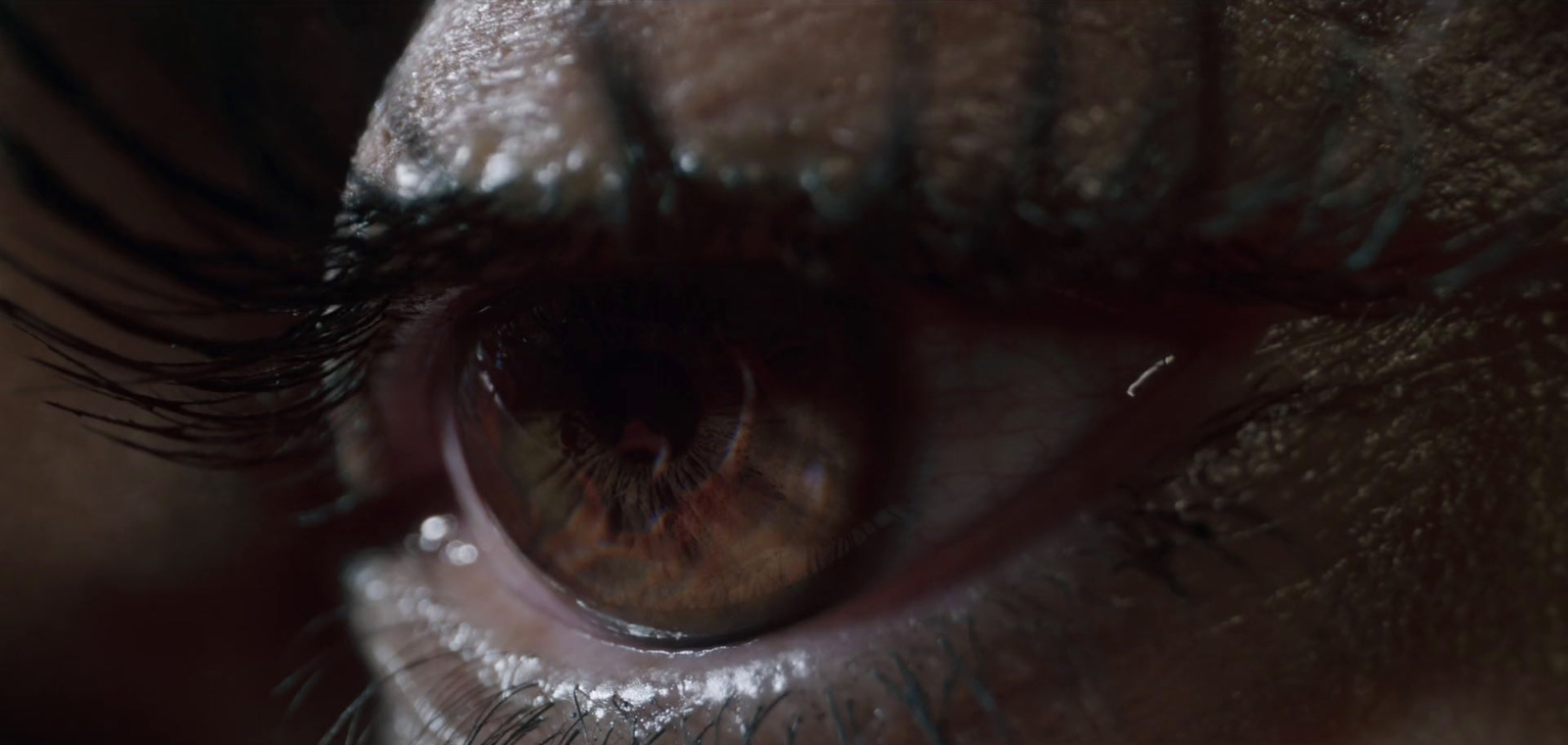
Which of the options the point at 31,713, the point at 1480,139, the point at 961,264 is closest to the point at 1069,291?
the point at 961,264

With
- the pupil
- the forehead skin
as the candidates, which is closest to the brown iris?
the pupil

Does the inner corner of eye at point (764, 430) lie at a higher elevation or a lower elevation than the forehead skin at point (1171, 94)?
lower

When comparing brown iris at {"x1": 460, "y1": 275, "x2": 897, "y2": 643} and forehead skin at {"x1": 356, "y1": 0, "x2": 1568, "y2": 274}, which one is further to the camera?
brown iris at {"x1": 460, "y1": 275, "x2": 897, "y2": 643}

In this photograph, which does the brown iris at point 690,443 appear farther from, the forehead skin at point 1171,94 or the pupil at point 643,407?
the forehead skin at point 1171,94

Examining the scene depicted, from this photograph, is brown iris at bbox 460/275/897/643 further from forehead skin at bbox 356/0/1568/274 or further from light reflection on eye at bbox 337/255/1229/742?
forehead skin at bbox 356/0/1568/274

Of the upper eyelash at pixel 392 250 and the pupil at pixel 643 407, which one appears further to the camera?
the pupil at pixel 643 407

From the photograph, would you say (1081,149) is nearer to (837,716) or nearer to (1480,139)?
(1480,139)

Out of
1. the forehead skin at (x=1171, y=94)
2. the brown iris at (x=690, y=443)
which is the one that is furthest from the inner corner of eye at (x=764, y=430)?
the forehead skin at (x=1171, y=94)
